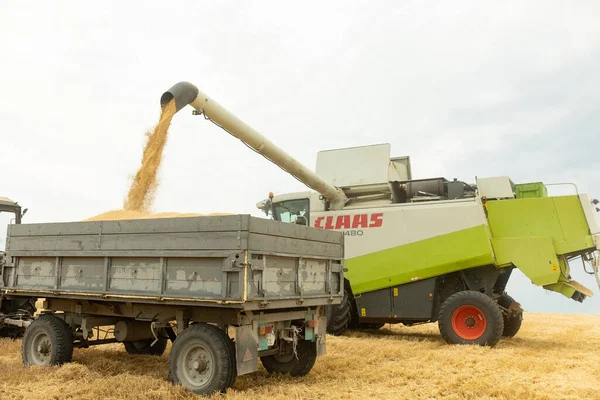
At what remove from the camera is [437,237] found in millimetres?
10117

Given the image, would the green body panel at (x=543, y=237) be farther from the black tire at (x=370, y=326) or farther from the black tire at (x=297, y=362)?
the black tire at (x=297, y=362)

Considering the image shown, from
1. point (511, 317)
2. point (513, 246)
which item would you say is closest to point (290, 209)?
point (513, 246)

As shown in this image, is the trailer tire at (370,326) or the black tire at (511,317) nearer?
the black tire at (511,317)

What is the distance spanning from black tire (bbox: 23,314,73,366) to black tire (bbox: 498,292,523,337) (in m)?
7.99

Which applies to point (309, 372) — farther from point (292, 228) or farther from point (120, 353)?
point (120, 353)

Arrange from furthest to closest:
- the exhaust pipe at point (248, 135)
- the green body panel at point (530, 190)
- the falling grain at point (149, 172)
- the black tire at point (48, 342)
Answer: the green body panel at point (530, 190), the falling grain at point (149, 172), the exhaust pipe at point (248, 135), the black tire at point (48, 342)

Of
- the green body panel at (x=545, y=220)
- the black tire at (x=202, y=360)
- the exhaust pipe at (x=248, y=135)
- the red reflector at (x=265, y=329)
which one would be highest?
the exhaust pipe at (x=248, y=135)

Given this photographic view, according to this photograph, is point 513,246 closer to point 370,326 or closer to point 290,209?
point 370,326

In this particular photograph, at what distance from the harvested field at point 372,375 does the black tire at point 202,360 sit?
15cm

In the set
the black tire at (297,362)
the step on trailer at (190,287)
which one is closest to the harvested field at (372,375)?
the black tire at (297,362)

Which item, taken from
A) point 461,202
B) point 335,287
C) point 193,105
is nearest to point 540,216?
point 461,202

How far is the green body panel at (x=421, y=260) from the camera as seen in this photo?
385 inches

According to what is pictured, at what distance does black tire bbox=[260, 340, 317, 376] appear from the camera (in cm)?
668

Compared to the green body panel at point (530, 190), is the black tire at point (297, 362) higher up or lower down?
lower down
